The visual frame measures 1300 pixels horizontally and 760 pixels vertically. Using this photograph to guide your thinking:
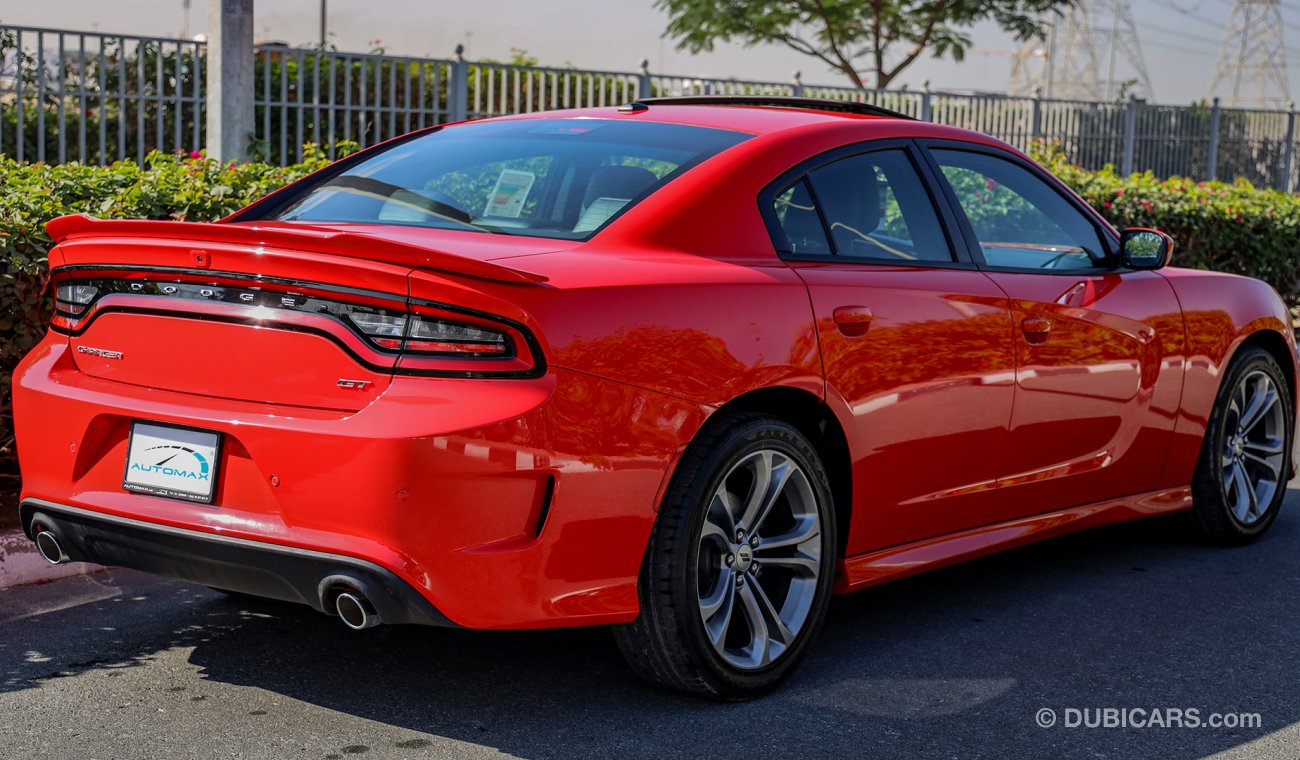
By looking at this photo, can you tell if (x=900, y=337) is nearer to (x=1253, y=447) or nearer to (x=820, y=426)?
(x=820, y=426)

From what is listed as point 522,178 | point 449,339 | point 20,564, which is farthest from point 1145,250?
point 20,564

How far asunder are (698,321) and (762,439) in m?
0.39

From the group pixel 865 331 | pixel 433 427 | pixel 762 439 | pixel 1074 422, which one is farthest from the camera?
pixel 1074 422

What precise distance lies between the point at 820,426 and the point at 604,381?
0.93 m

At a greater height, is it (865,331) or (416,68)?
(416,68)

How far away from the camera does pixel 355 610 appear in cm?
362

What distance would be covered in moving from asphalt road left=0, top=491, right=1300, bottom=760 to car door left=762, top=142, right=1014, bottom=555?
434 mm

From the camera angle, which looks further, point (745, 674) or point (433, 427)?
point (745, 674)

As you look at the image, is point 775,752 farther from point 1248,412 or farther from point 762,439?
point 1248,412

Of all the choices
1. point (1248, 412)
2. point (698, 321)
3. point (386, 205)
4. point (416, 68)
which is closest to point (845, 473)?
point (698, 321)

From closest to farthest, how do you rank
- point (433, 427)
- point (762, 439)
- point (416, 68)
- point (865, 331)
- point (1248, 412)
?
point (433, 427) → point (762, 439) → point (865, 331) → point (1248, 412) → point (416, 68)

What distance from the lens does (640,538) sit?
12.7ft

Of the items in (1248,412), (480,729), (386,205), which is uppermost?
(386,205)

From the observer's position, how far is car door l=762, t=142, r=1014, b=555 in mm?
4426
